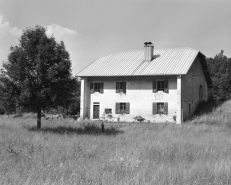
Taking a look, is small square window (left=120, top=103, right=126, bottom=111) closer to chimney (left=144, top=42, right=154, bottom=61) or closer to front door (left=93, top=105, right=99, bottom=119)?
front door (left=93, top=105, right=99, bottom=119)

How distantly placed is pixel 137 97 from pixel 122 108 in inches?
75.7

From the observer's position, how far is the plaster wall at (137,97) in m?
25.8

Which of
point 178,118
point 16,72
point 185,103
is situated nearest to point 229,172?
point 16,72

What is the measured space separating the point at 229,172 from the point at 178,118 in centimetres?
Answer: 1886

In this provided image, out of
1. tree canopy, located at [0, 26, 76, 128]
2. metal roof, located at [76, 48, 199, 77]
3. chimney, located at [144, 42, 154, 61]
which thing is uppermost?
chimney, located at [144, 42, 154, 61]

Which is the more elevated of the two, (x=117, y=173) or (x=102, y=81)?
(x=102, y=81)

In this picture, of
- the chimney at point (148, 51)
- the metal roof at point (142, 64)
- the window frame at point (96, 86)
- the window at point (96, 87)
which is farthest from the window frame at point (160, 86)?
the window frame at point (96, 86)

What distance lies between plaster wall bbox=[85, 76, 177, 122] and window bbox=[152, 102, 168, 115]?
0.28 metres

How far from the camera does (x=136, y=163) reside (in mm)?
6809

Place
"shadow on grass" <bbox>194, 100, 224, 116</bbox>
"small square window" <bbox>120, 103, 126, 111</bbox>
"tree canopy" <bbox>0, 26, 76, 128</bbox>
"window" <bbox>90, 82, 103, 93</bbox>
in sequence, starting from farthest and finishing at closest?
"window" <bbox>90, 82, 103, 93</bbox> → "small square window" <bbox>120, 103, 126, 111</bbox> → "shadow on grass" <bbox>194, 100, 224, 116</bbox> → "tree canopy" <bbox>0, 26, 76, 128</bbox>

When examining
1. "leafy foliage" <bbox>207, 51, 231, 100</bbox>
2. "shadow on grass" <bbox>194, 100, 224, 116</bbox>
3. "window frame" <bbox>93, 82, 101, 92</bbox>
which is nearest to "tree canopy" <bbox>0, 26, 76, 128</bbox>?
"window frame" <bbox>93, 82, 101, 92</bbox>

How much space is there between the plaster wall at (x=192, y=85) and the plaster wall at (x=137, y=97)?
114 centimetres

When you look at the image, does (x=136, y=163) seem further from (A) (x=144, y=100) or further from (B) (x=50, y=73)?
(A) (x=144, y=100)

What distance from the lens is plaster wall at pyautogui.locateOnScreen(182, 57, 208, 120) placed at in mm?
26109
